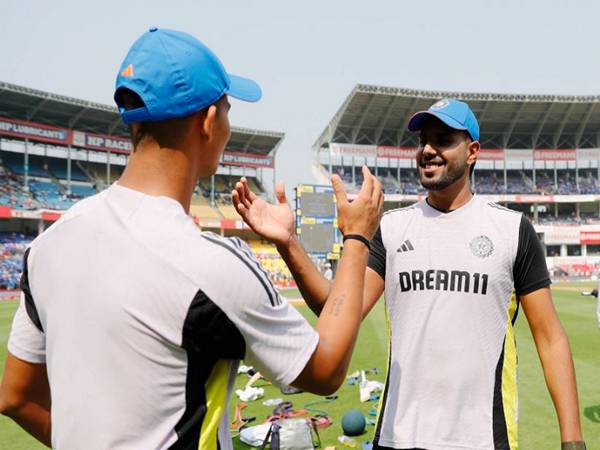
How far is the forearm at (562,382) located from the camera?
2230 mm

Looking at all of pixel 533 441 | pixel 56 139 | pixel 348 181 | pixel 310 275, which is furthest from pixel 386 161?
pixel 310 275

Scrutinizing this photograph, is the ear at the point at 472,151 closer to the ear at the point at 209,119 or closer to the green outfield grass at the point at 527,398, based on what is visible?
the ear at the point at 209,119

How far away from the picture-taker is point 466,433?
7.57 ft

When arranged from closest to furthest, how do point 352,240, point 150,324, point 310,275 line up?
point 150,324
point 352,240
point 310,275

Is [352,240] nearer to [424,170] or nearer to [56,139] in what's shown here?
[424,170]

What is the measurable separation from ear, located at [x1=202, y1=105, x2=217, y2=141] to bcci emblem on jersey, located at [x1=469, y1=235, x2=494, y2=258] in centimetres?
160

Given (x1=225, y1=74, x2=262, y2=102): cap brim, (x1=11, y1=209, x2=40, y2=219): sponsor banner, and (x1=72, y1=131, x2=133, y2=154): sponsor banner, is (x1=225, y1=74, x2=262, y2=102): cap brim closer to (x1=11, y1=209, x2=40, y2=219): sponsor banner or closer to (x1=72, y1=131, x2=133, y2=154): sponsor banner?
(x1=11, y1=209, x2=40, y2=219): sponsor banner

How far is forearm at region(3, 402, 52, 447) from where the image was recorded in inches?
61.7

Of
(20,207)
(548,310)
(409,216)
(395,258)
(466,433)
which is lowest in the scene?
(20,207)

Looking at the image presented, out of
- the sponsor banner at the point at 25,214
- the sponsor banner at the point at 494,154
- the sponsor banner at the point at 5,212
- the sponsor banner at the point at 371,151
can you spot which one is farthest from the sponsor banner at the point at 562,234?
the sponsor banner at the point at 5,212

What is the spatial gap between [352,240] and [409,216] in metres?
1.24

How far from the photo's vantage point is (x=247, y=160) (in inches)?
2168

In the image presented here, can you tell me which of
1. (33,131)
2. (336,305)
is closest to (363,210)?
(336,305)

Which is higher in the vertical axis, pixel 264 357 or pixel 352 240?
pixel 352 240
